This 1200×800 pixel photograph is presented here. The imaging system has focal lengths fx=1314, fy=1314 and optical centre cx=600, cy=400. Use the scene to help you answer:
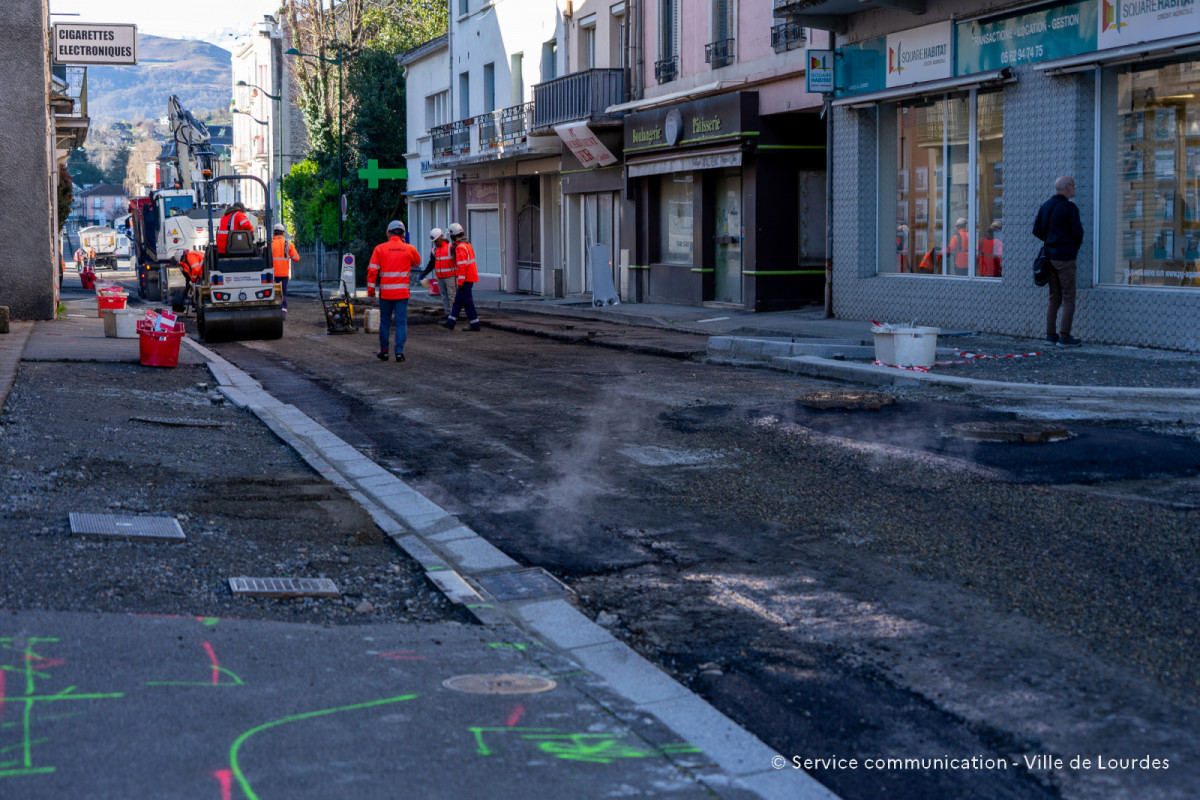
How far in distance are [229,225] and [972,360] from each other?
11.2m

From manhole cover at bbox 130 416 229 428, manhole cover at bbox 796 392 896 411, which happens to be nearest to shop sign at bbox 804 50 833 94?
manhole cover at bbox 796 392 896 411

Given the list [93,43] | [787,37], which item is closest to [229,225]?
[93,43]

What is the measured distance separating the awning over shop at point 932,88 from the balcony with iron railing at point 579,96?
914cm

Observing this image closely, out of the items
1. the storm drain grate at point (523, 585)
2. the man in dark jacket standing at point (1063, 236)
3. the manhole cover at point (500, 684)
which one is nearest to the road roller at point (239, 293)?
the man in dark jacket standing at point (1063, 236)

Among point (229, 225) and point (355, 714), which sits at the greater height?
point (229, 225)

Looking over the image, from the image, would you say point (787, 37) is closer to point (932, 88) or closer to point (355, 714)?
point (932, 88)

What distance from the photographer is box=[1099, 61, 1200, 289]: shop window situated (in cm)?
1413

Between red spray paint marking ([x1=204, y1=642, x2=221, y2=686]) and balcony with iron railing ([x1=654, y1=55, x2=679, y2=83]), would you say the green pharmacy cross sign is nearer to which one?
balcony with iron railing ([x1=654, y1=55, x2=679, y2=83])

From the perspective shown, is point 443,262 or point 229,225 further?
point 443,262

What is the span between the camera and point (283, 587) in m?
5.43

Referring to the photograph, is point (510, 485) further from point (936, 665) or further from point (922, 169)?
point (922, 169)

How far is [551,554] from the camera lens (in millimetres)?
6309

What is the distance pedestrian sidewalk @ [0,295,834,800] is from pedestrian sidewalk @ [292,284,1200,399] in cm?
693

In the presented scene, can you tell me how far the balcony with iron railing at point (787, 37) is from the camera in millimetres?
21906
